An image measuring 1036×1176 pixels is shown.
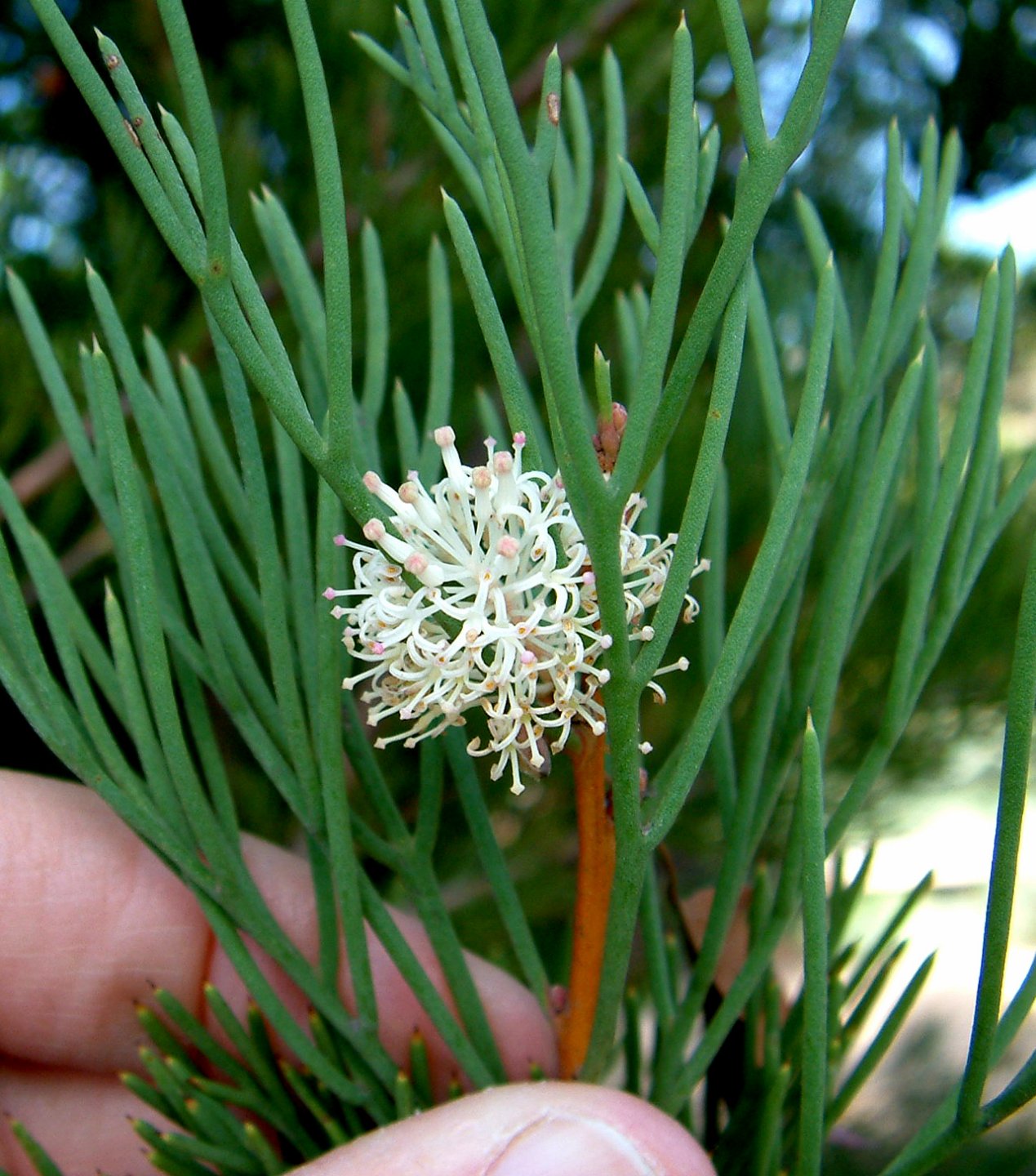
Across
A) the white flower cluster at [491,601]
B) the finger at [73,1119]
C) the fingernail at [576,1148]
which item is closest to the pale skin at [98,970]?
the finger at [73,1119]

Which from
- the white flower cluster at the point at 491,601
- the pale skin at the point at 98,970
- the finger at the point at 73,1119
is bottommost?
the finger at the point at 73,1119

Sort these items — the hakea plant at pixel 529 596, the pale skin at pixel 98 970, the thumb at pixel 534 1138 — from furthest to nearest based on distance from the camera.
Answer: the pale skin at pixel 98 970, the thumb at pixel 534 1138, the hakea plant at pixel 529 596

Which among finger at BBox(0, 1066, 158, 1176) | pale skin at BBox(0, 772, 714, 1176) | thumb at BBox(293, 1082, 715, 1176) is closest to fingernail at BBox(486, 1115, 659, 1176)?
thumb at BBox(293, 1082, 715, 1176)

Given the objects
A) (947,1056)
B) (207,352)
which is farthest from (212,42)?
(947,1056)

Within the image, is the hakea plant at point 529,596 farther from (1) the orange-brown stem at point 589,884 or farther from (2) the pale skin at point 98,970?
(2) the pale skin at point 98,970

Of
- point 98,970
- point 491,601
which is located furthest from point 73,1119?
point 491,601

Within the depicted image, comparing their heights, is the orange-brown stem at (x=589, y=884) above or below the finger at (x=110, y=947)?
above

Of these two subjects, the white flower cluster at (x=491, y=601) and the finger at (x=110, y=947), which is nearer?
the white flower cluster at (x=491, y=601)

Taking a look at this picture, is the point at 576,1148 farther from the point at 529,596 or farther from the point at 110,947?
the point at 110,947
